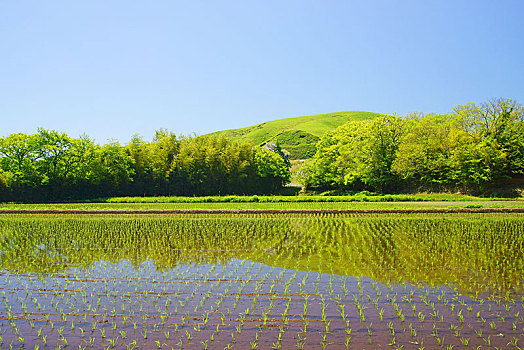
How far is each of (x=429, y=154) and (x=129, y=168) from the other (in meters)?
32.9

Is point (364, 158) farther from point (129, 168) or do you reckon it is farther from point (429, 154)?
point (129, 168)

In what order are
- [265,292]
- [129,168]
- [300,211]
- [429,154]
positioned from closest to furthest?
[265,292] → [300,211] → [429,154] → [129,168]

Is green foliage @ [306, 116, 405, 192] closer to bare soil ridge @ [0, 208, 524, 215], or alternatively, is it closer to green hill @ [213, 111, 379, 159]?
bare soil ridge @ [0, 208, 524, 215]

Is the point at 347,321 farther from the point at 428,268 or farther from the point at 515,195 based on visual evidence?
the point at 515,195

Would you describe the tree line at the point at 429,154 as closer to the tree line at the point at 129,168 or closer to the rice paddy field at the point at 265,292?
the tree line at the point at 129,168

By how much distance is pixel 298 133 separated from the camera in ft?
354

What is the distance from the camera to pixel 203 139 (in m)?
52.0

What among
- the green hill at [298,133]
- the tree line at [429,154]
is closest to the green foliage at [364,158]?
the tree line at [429,154]

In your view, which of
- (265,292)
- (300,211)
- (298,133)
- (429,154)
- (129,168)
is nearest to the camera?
(265,292)

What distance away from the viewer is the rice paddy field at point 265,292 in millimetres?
5754

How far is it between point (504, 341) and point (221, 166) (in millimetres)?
43010

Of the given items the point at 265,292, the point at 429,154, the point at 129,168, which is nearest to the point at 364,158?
the point at 429,154

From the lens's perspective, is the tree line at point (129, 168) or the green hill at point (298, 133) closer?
the tree line at point (129, 168)

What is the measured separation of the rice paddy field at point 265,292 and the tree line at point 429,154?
26.2m
